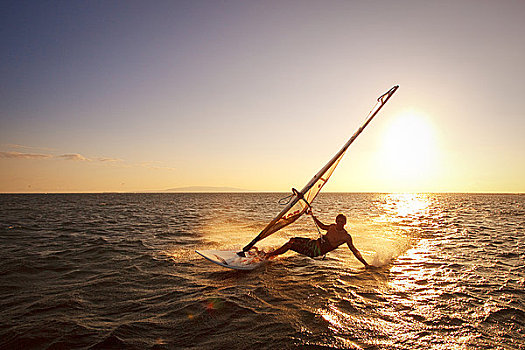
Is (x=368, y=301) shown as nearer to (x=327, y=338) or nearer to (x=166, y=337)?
(x=327, y=338)

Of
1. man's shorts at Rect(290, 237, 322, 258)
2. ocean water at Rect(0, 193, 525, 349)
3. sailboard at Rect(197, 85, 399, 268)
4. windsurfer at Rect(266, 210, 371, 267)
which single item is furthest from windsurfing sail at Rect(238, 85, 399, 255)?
ocean water at Rect(0, 193, 525, 349)

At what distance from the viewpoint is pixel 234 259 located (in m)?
8.95

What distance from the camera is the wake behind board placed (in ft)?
28.0

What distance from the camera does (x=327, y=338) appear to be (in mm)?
4621

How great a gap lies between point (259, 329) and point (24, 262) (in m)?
8.94

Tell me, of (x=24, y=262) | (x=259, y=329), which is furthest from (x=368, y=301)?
(x=24, y=262)

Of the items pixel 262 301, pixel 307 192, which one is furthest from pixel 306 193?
pixel 262 301

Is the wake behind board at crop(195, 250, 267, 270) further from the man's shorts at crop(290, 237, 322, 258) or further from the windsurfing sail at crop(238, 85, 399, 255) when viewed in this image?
the man's shorts at crop(290, 237, 322, 258)

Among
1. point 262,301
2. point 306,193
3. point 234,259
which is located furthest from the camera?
point 234,259

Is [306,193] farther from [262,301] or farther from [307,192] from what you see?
[262,301]

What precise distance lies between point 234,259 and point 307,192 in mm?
3155

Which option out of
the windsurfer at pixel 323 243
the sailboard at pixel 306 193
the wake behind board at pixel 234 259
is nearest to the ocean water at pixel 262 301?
the wake behind board at pixel 234 259

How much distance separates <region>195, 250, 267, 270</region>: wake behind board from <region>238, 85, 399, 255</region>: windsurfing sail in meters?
0.33

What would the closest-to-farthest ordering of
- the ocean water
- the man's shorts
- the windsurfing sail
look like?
the ocean water → the windsurfing sail → the man's shorts
